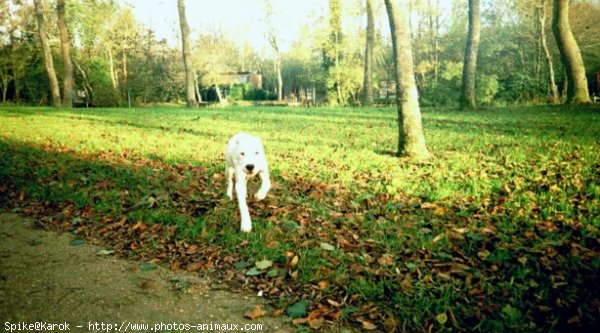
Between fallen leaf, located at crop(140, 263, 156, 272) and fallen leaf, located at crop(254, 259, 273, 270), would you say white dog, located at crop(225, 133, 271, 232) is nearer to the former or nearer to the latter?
fallen leaf, located at crop(254, 259, 273, 270)

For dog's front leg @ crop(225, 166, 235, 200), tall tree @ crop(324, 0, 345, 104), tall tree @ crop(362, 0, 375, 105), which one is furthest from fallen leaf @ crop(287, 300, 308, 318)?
tall tree @ crop(324, 0, 345, 104)

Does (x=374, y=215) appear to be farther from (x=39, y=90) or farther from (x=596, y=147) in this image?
(x=39, y=90)

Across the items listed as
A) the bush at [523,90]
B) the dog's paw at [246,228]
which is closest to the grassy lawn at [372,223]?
the dog's paw at [246,228]

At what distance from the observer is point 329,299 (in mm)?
3189

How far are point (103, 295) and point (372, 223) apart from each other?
292cm

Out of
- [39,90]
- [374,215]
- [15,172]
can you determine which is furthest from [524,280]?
[39,90]

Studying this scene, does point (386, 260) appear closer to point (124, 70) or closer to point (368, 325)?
point (368, 325)

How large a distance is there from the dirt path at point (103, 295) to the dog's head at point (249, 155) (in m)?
1.35

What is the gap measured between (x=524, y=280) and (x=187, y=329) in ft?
8.95

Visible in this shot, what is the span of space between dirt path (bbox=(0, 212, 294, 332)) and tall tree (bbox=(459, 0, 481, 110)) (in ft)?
61.6

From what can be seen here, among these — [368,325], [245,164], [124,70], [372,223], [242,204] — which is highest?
[124,70]

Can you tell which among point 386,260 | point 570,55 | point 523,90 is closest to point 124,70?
point 523,90

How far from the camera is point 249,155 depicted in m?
4.54

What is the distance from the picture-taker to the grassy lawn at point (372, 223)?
3.03m
